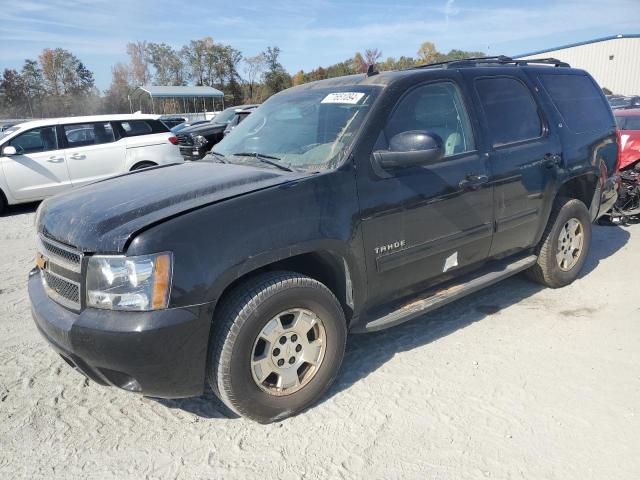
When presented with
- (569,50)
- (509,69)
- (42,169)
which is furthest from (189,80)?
(509,69)

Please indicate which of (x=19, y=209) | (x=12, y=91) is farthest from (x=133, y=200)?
(x=12, y=91)

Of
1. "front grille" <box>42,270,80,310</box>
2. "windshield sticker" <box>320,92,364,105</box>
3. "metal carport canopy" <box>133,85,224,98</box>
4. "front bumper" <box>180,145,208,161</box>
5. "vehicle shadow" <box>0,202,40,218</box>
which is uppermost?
"metal carport canopy" <box>133,85,224,98</box>

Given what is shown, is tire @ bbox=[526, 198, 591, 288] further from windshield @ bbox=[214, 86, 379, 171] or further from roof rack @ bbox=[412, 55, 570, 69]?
windshield @ bbox=[214, 86, 379, 171]

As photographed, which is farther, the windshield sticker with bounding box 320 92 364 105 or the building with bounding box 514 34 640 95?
the building with bounding box 514 34 640 95

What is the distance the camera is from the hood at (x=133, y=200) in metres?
2.42

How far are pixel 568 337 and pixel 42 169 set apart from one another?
30.9ft

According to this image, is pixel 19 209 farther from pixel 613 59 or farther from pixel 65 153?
pixel 613 59

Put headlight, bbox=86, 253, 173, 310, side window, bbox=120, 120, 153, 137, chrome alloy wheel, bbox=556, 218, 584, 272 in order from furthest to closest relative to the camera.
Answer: side window, bbox=120, 120, 153, 137 → chrome alloy wheel, bbox=556, 218, 584, 272 → headlight, bbox=86, 253, 173, 310

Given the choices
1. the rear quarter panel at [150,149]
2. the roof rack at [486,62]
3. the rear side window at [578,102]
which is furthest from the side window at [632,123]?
the rear quarter panel at [150,149]

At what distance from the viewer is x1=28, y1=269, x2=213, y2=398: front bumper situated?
2301mm

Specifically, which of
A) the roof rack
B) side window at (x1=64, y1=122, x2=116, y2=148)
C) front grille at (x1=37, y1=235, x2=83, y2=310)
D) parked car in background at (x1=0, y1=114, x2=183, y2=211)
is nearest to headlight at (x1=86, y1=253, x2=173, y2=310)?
front grille at (x1=37, y1=235, x2=83, y2=310)

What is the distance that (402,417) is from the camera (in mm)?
2809

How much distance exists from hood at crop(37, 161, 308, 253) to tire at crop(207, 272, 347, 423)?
0.54 metres

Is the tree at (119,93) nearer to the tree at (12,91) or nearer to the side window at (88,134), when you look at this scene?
the tree at (12,91)
